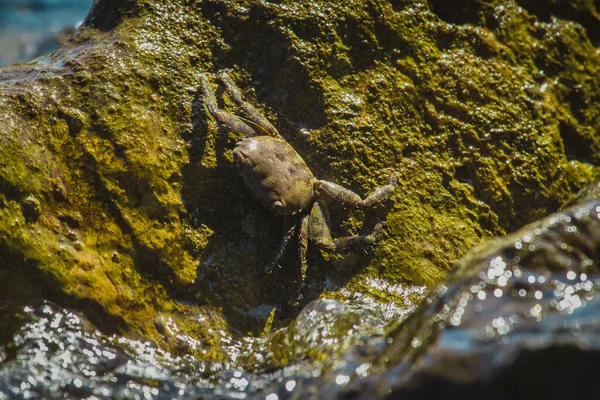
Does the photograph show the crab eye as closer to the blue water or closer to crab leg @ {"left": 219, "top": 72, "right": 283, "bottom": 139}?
→ crab leg @ {"left": 219, "top": 72, "right": 283, "bottom": 139}

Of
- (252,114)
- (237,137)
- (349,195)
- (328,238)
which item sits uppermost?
(252,114)

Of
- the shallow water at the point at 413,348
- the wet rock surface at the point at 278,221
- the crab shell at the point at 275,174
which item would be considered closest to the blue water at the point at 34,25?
the wet rock surface at the point at 278,221

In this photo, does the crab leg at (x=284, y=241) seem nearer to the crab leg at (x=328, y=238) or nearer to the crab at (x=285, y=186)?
the crab at (x=285, y=186)

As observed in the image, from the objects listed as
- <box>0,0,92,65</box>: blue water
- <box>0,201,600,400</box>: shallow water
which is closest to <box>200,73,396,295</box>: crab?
<box>0,201,600,400</box>: shallow water

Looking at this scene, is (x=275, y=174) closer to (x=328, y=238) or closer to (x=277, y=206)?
(x=277, y=206)

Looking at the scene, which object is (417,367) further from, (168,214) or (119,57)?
(119,57)

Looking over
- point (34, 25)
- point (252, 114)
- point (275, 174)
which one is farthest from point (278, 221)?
point (34, 25)

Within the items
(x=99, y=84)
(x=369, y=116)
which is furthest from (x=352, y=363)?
(x=99, y=84)
